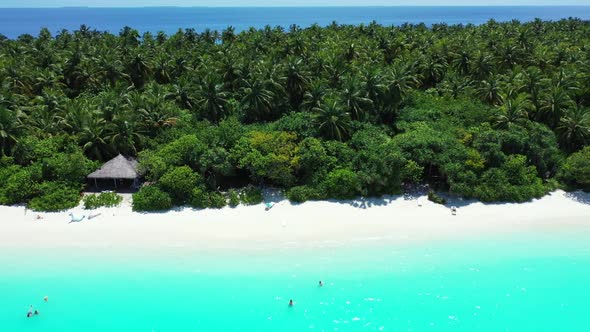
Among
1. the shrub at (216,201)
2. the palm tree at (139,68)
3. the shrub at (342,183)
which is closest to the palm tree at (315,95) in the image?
the shrub at (342,183)

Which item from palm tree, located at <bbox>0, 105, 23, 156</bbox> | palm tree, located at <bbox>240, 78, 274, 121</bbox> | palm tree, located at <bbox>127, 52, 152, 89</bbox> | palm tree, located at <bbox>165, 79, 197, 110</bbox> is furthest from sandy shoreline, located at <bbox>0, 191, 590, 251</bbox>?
palm tree, located at <bbox>127, 52, 152, 89</bbox>

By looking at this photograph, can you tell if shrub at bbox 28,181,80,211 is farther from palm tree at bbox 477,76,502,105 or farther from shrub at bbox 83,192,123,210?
palm tree at bbox 477,76,502,105

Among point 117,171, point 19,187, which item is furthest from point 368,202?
point 19,187

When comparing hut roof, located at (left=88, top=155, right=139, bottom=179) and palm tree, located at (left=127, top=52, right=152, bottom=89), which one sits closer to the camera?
hut roof, located at (left=88, top=155, right=139, bottom=179)

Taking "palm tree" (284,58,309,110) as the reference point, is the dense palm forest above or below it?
below

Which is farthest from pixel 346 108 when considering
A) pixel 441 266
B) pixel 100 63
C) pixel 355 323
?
pixel 100 63

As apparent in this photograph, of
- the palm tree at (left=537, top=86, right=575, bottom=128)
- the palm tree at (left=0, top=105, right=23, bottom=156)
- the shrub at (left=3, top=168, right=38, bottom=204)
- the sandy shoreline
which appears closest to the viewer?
the sandy shoreline

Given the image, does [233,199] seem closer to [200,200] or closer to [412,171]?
[200,200]

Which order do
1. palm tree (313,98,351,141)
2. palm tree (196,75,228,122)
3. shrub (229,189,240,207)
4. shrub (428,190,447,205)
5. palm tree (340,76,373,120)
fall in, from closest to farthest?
shrub (229,189,240,207), shrub (428,190,447,205), palm tree (313,98,351,141), palm tree (340,76,373,120), palm tree (196,75,228,122)
